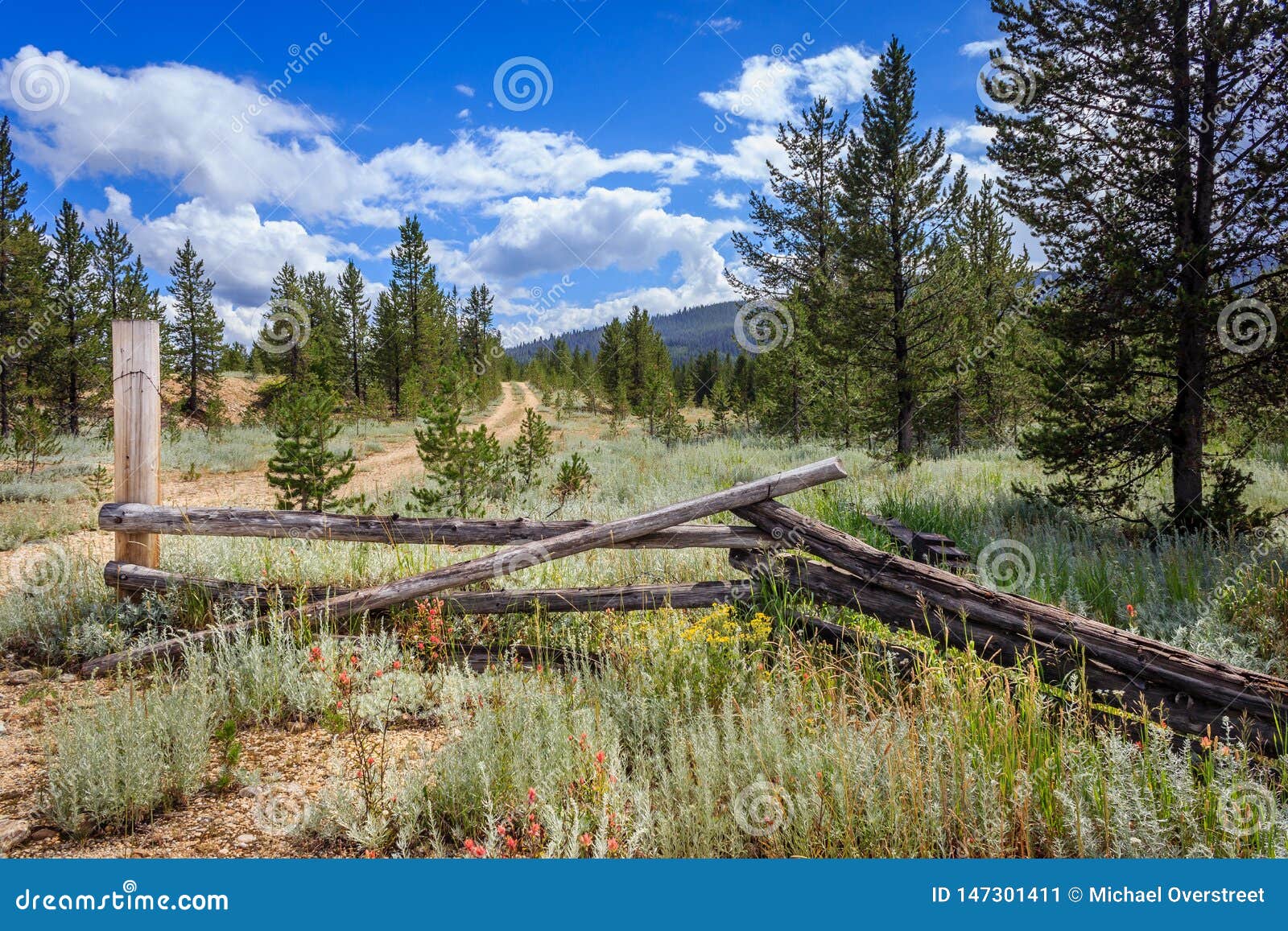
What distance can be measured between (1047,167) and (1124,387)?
3.12 meters

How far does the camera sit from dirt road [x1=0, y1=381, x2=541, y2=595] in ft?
21.8

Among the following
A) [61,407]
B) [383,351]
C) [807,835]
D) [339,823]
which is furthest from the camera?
[383,351]

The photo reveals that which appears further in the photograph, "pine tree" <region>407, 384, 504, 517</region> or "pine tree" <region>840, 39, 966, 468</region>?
"pine tree" <region>840, 39, 966, 468</region>

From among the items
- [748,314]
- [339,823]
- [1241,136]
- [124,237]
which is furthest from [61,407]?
[1241,136]

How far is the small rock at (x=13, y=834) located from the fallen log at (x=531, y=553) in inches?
67.3

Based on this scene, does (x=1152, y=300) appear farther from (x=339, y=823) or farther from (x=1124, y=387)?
(x=339, y=823)

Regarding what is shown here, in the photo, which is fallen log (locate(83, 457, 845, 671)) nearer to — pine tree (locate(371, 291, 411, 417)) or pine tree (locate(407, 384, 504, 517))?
pine tree (locate(407, 384, 504, 517))

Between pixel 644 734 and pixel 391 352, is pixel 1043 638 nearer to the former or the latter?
pixel 644 734

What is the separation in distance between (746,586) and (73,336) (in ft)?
89.1

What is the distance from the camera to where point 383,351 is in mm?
40281

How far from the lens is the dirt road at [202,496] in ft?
21.8

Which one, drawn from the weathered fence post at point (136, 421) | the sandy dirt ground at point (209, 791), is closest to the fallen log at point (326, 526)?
the weathered fence post at point (136, 421)

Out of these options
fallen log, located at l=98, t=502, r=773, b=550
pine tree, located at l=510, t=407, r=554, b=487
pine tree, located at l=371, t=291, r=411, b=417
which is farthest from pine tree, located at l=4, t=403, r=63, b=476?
pine tree, located at l=371, t=291, r=411, b=417

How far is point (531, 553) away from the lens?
15.3 feet
